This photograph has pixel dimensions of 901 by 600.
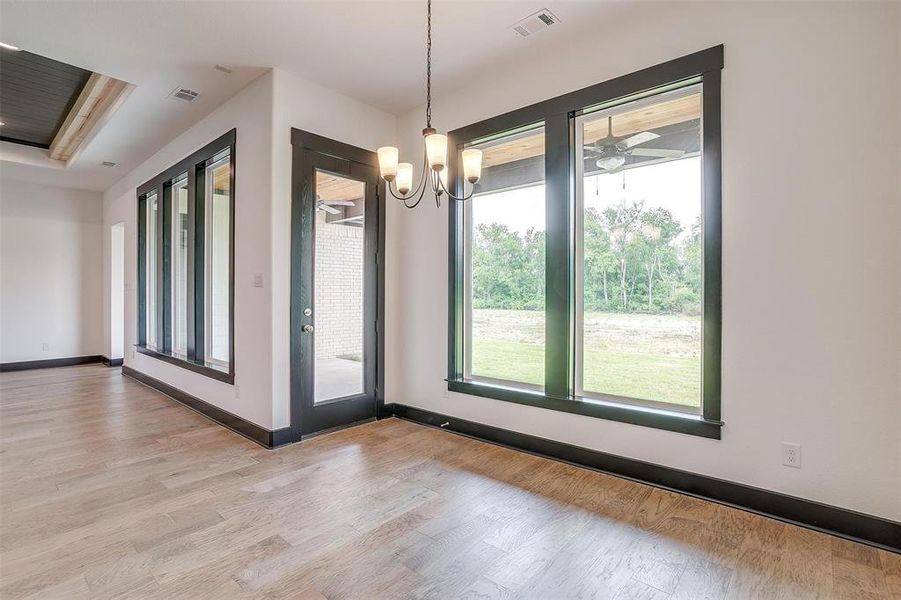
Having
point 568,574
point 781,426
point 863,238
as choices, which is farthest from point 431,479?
point 863,238

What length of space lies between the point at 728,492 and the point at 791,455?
404 mm

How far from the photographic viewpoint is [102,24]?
294 centimetres

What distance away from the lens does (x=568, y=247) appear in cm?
321

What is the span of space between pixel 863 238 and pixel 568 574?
2.21 meters

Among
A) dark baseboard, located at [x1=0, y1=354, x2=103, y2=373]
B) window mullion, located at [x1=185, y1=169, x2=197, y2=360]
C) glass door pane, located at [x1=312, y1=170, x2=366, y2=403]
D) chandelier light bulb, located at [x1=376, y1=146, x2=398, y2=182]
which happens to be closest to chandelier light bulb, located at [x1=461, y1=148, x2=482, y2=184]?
chandelier light bulb, located at [x1=376, y1=146, x2=398, y2=182]

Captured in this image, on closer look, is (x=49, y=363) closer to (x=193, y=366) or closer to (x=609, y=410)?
(x=193, y=366)

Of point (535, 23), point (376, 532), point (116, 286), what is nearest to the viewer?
point (376, 532)

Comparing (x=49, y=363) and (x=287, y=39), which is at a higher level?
(x=287, y=39)

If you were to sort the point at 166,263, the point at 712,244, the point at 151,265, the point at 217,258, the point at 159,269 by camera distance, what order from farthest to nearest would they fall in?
the point at 151,265 → the point at 159,269 → the point at 166,263 → the point at 217,258 → the point at 712,244

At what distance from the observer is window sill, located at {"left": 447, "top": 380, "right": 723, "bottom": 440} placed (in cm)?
263

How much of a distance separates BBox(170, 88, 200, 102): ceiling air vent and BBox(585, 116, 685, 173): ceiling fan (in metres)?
3.57

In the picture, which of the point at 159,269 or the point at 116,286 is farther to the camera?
the point at 116,286

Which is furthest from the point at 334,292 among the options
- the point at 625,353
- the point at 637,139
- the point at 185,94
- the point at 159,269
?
the point at 159,269

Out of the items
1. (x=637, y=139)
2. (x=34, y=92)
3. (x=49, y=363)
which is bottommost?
(x=49, y=363)
